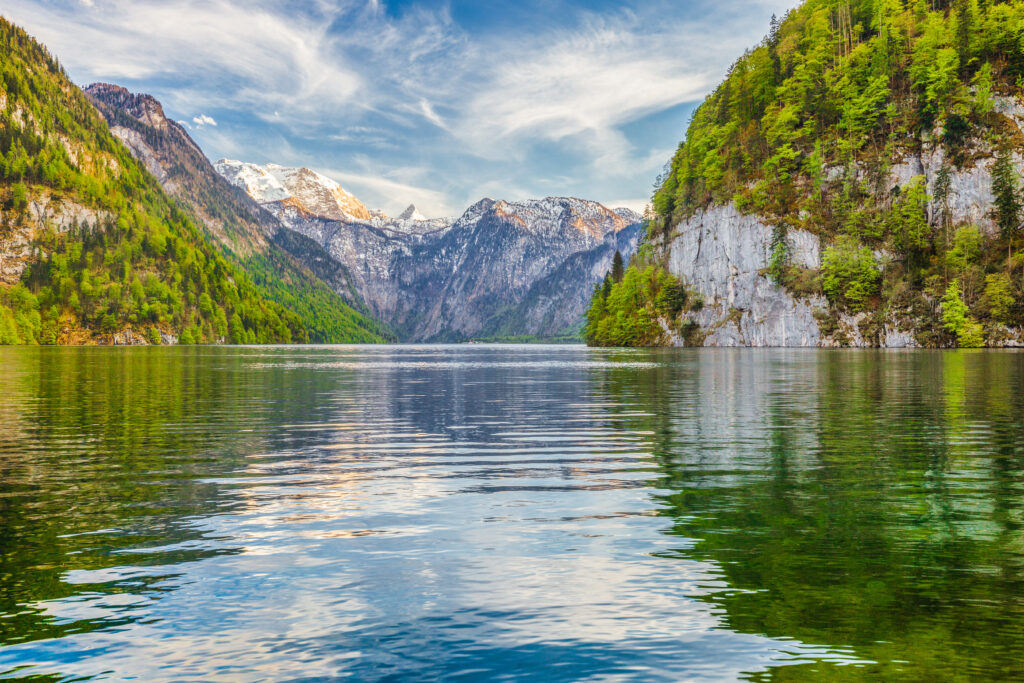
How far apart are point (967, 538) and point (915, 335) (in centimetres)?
14407

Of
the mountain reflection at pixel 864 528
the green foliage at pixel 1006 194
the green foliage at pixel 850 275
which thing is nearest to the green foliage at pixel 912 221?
the green foliage at pixel 850 275

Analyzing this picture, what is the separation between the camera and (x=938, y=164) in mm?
147750

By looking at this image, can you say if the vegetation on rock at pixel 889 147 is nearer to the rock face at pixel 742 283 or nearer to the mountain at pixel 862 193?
the mountain at pixel 862 193

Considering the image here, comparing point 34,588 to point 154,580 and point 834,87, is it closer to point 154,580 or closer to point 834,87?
point 154,580

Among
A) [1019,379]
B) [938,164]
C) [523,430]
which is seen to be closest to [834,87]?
[938,164]

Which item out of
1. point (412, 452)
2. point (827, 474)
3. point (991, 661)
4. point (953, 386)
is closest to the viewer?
point (991, 661)

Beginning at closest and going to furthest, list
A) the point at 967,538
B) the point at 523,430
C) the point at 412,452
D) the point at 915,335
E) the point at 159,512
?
1. the point at 967,538
2. the point at 159,512
3. the point at 412,452
4. the point at 523,430
5. the point at 915,335

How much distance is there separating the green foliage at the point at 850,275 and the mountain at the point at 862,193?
306mm

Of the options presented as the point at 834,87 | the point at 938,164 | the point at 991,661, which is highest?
the point at 834,87

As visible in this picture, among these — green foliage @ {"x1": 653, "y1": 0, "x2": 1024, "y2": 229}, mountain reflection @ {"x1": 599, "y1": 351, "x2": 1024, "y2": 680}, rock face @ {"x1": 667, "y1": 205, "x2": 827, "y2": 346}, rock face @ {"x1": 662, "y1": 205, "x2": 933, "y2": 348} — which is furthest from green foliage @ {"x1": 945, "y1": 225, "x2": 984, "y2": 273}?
mountain reflection @ {"x1": 599, "y1": 351, "x2": 1024, "y2": 680}

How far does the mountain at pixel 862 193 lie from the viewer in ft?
448

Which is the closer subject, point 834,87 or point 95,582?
point 95,582

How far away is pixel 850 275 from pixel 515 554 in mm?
155749

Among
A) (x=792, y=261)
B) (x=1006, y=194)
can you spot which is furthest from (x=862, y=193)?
(x=1006, y=194)
